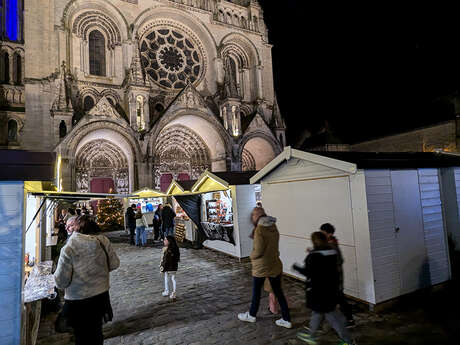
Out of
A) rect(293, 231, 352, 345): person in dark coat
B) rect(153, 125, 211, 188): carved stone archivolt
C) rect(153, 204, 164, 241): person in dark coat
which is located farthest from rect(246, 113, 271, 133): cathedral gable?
rect(293, 231, 352, 345): person in dark coat

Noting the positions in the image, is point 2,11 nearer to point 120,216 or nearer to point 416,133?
point 120,216

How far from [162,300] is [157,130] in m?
13.4

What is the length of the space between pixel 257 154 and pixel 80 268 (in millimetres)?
20888

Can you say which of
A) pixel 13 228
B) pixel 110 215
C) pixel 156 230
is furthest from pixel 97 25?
pixel 13 228

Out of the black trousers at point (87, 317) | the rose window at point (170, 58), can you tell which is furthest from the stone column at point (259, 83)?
the black trousers at point (87, 317)

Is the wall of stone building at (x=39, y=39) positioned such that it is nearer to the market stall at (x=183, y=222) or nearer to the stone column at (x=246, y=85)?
the market stall at (x=183, y=222)

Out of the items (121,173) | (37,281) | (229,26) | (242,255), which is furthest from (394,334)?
(229,26)

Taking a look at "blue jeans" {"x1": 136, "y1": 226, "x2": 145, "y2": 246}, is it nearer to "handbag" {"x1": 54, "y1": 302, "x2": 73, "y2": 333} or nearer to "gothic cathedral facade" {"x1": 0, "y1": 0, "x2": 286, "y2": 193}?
"gothic cathedral facade" {"x1": 0, "y1": 0, "x2": 286, "y2": 193}

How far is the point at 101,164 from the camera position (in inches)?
757

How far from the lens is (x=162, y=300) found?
5.79 m

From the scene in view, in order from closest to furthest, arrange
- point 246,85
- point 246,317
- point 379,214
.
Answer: point 246,317
point 379,214
point 246,85

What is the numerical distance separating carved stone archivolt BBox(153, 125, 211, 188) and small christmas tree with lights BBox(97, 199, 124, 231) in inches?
165

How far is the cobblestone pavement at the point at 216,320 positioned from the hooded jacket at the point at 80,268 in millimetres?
1547

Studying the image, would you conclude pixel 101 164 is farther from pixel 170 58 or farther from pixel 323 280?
pixel 323 280
